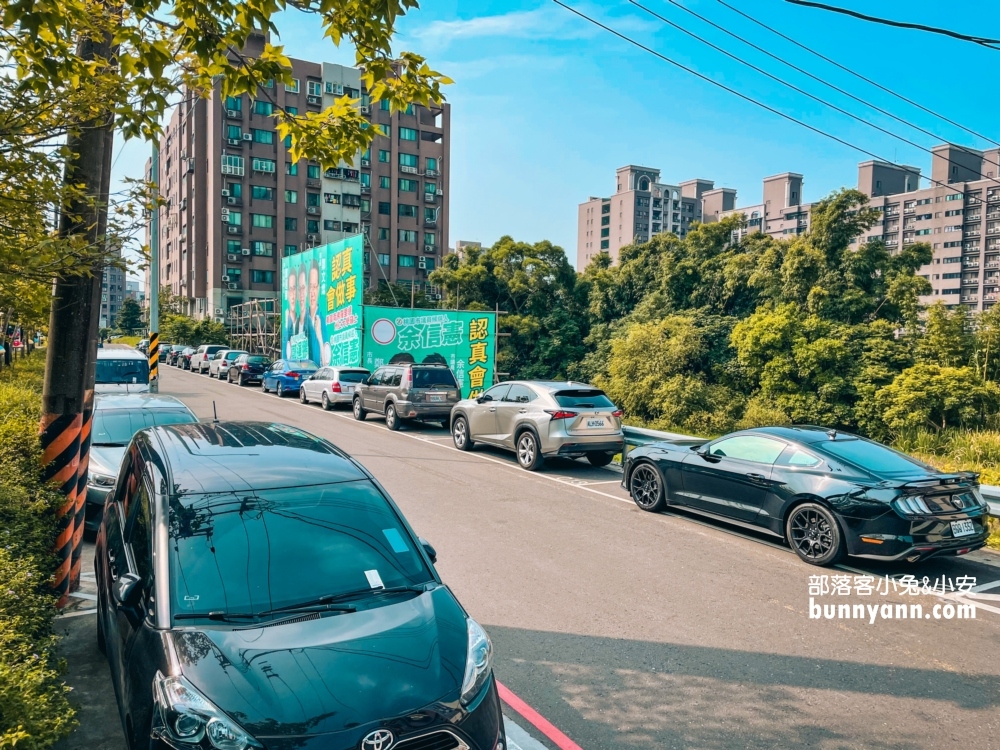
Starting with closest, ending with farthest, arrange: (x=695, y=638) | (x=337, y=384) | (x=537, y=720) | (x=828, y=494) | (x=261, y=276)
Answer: (x=537, y=720) < (x=695, y=638) < (x=828, y=494) < (x=337, y=384) < (x=261, y=276)

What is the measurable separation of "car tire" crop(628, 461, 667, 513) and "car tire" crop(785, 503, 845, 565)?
6.90ft

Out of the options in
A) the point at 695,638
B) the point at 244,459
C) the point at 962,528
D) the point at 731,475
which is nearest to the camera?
the point at 244,459

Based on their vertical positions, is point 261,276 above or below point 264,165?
below

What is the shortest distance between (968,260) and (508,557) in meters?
110

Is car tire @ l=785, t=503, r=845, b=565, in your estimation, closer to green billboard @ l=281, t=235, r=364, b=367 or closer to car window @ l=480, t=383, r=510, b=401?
car window @ l=480, t=383, r=510, b=401

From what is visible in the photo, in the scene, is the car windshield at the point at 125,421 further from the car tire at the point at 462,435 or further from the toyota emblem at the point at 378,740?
the toyota emblem at the point at 378,740

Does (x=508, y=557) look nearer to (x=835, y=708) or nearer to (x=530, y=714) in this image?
(x=530, y=714)

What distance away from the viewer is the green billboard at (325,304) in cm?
2992

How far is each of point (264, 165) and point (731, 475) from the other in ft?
242

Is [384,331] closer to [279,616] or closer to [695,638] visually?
[695,638]

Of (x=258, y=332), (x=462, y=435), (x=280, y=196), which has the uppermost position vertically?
(x=280, y=196)

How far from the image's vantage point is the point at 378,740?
3.17 m

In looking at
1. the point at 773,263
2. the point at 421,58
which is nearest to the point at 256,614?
the point at 421,58

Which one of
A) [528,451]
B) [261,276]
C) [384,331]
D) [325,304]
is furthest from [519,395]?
[261,276]
